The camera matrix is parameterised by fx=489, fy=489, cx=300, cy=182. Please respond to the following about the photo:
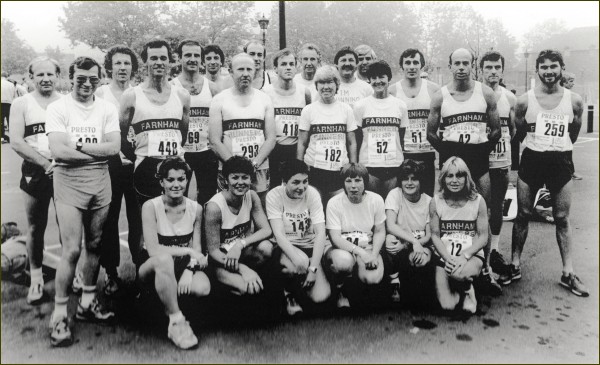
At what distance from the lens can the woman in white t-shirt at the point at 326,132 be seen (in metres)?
4.52

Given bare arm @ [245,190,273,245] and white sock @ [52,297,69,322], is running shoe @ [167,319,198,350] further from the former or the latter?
bare arm @ [245,190,273,245]

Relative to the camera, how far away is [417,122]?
16.0 feet

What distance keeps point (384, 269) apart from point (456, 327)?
2.39ft

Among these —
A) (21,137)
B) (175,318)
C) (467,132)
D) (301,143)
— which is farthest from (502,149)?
(21,137)

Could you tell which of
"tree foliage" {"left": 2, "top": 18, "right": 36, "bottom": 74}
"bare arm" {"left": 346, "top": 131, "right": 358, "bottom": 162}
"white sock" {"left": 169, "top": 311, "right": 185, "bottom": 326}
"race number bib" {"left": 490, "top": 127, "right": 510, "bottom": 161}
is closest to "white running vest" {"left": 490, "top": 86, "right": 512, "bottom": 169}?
"race number bib" {"left": 490, "top": 127, "right": 510, "bottom": 161}

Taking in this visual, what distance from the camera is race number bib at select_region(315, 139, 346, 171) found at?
4535 millimetres

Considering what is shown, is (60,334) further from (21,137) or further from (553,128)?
(553,128)

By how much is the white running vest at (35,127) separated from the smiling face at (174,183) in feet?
3.78

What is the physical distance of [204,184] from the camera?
4.98 m

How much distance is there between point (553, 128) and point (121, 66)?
3.95 m

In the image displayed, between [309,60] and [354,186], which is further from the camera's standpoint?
[309,60]

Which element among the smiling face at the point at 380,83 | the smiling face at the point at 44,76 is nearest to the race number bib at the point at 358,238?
the smiling face at the point at 380,83

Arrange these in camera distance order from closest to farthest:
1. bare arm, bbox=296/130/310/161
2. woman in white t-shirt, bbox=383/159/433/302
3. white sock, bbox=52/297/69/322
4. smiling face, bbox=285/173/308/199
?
white sock, bbox=52/297/69/322
smiling face, bbox=285/173/308/199
woman in white t-shirt, bbox=383/159/433/302
bare arm, bbox=296/130/310/161

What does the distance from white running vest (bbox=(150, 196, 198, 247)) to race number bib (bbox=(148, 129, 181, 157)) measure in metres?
0.53
